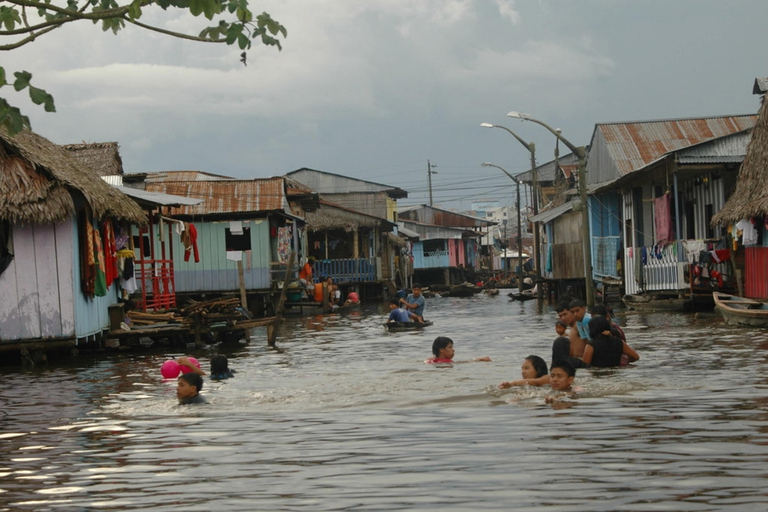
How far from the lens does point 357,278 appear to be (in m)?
46.4

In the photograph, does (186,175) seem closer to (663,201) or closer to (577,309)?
(663,201)

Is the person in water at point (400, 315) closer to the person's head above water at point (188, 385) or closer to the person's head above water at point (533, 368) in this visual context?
the person's head above water at point (533, 368)

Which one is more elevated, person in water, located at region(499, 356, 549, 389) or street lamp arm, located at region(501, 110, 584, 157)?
street lamp arm, located at region(501, 110, 584, 157)

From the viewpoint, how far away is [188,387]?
39.3ft

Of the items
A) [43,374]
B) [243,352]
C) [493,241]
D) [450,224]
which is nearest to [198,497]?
[43,374]

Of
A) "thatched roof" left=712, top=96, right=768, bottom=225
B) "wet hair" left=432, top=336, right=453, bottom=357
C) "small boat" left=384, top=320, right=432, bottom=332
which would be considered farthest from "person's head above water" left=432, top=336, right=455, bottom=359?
"small boat" left=384, top=320, right=432, bottom=332

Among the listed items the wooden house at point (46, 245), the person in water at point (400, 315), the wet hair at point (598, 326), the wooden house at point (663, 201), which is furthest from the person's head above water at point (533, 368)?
the person in water at point (400, 315)

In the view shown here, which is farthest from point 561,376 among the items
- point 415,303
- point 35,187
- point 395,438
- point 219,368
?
point 415,303

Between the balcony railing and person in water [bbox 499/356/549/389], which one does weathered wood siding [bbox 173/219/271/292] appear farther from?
person in water [bbox 499/356/549/389]

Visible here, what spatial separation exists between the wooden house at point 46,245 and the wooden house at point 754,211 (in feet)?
41.8

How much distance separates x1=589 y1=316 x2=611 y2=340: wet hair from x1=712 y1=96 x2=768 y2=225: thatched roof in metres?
8.27

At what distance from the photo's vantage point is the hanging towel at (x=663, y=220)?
26.1 m

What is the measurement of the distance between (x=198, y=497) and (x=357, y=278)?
130ft

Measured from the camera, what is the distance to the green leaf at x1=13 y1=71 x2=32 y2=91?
6199 millimetres
